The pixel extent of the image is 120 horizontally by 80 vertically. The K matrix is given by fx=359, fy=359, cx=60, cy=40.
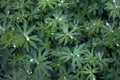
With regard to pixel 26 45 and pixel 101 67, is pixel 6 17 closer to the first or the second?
pixel 26 45

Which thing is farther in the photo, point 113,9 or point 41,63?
point 113,9

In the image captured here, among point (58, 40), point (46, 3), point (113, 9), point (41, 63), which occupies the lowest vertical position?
point (41, 63)

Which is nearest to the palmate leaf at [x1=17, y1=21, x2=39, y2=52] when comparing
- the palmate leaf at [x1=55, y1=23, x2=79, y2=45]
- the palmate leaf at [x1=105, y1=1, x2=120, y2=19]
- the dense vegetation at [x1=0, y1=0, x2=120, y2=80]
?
the dense vegetation at [x1=0, y1=0, x2=120, y2=80]

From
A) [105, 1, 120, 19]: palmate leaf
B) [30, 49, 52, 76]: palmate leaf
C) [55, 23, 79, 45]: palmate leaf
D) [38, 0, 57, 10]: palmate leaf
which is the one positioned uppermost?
[38, 0, 57, 10]: palmate leaf

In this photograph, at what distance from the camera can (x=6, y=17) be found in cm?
325

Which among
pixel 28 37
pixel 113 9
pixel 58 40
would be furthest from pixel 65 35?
pixel 113 9

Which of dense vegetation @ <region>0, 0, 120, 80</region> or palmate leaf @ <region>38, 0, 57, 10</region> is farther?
palmate leaf @ <region>38, 0, 57, 10</region>

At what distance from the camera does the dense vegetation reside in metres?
3.04

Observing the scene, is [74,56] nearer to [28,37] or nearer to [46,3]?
[28,37]

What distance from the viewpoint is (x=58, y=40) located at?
315cm

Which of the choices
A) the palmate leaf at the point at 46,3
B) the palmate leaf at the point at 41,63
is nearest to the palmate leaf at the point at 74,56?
the palmate leaf at the point at 41,63

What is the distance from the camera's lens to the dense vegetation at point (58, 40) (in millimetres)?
3043

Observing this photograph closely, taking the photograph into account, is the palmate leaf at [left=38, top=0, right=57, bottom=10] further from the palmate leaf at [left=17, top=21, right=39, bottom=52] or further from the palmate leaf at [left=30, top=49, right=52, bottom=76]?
the palmate leaf at [left=30, top=49, right=52, bottom=76]

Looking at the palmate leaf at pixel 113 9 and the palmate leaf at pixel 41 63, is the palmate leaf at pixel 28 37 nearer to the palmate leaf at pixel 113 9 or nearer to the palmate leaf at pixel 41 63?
the palmate leaf at pixel 41 63
